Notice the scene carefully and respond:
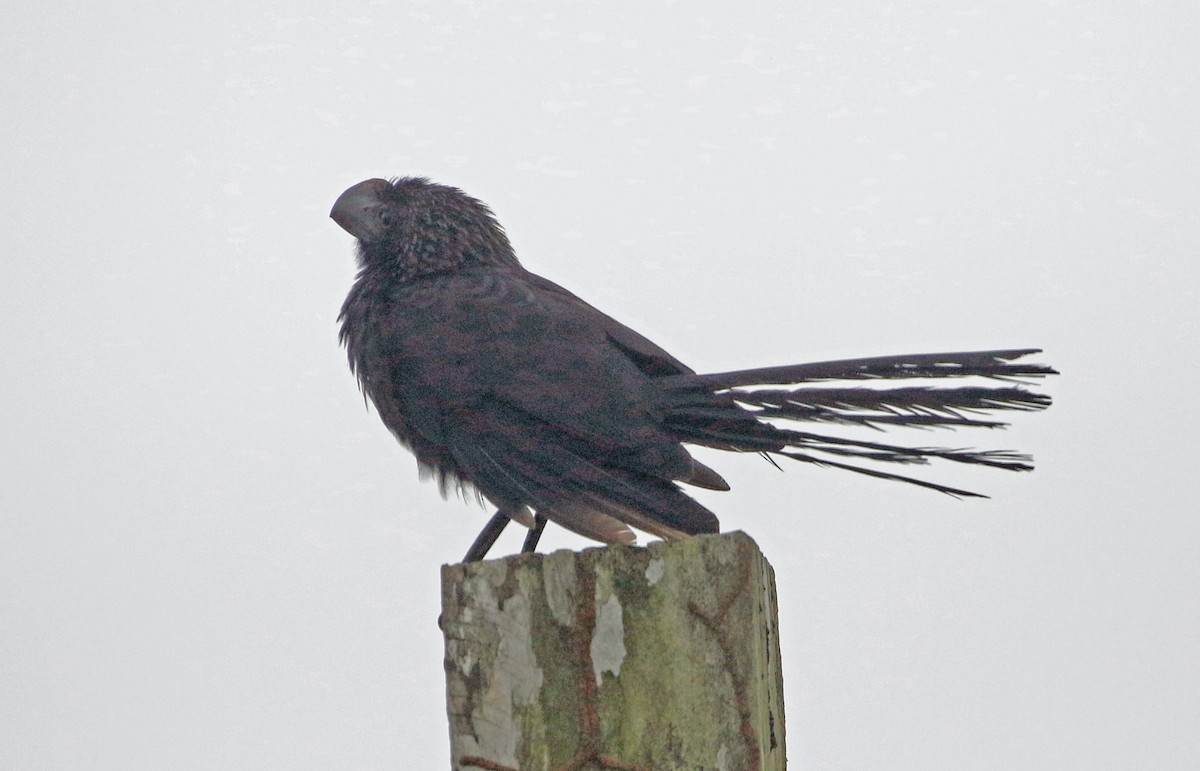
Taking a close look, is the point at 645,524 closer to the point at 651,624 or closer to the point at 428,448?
the point at 651,624

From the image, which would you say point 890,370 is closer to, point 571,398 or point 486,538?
point 571,398

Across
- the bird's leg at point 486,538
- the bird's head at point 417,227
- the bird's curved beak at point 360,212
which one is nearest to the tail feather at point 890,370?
the bird's leg at point 486,538

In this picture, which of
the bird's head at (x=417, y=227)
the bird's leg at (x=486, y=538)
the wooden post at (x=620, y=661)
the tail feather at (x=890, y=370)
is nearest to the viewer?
the wooden post at (x=620, y=661)

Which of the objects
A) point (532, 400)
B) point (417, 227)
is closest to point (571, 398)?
point (532, 400)

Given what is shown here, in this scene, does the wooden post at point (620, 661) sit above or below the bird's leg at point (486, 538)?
below

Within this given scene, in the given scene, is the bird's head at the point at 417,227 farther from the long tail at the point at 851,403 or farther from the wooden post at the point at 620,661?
the wooden post at the point at 620,661

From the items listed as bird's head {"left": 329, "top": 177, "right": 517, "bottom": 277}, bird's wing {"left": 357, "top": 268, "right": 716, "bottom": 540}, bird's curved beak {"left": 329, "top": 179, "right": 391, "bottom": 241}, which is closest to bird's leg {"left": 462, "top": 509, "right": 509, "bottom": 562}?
bird's wing {"left": 357, "top": 268, "right": 716, "bottom": 540}
